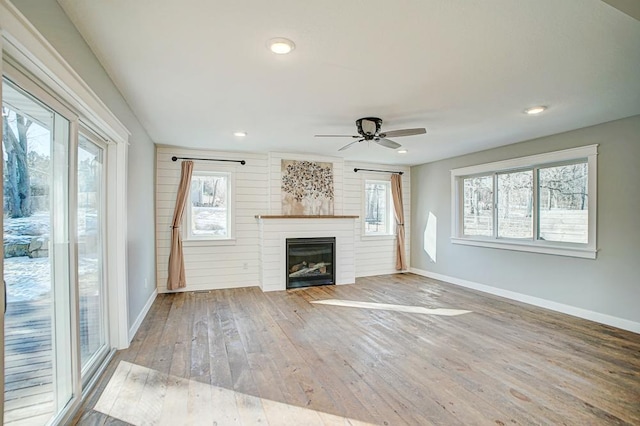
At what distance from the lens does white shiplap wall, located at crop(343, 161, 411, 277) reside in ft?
21.1

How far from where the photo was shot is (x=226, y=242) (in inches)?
218

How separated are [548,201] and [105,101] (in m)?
5.52

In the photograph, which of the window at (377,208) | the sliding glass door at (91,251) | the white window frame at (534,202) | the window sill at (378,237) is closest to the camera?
the sliding glass door at (91,251)

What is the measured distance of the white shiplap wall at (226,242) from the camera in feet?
17.0

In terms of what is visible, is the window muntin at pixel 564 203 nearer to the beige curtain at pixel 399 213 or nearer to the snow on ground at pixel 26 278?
the beige curtain at pixel 399 213

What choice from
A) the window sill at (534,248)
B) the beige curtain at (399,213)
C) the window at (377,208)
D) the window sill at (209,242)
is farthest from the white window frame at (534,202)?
the window sill at (209,242)

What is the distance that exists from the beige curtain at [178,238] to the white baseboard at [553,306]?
4922 mm

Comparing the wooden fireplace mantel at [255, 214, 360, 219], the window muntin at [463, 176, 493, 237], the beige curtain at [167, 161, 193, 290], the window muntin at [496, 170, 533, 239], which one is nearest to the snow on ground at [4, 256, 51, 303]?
the beige curtain at [167, 161, 193, 290]

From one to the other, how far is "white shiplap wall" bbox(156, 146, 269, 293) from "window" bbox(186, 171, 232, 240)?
152 mm

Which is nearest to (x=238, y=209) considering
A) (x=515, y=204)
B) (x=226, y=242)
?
(x=226, y=242)

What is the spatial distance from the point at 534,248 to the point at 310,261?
3.59 meters

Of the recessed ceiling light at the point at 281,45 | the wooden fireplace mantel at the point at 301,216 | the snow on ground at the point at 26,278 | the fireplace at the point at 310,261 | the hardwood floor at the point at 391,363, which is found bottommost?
the hardwood floor at the point at 391,363

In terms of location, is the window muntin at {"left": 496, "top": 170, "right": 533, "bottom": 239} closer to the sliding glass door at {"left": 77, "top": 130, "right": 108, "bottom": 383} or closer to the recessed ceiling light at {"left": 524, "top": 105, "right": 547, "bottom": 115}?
the recessed ceiling light at {"left": 524, "top": 105, "right": 547, "bottom": 115}

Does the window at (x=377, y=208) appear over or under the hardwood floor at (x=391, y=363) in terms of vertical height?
over
